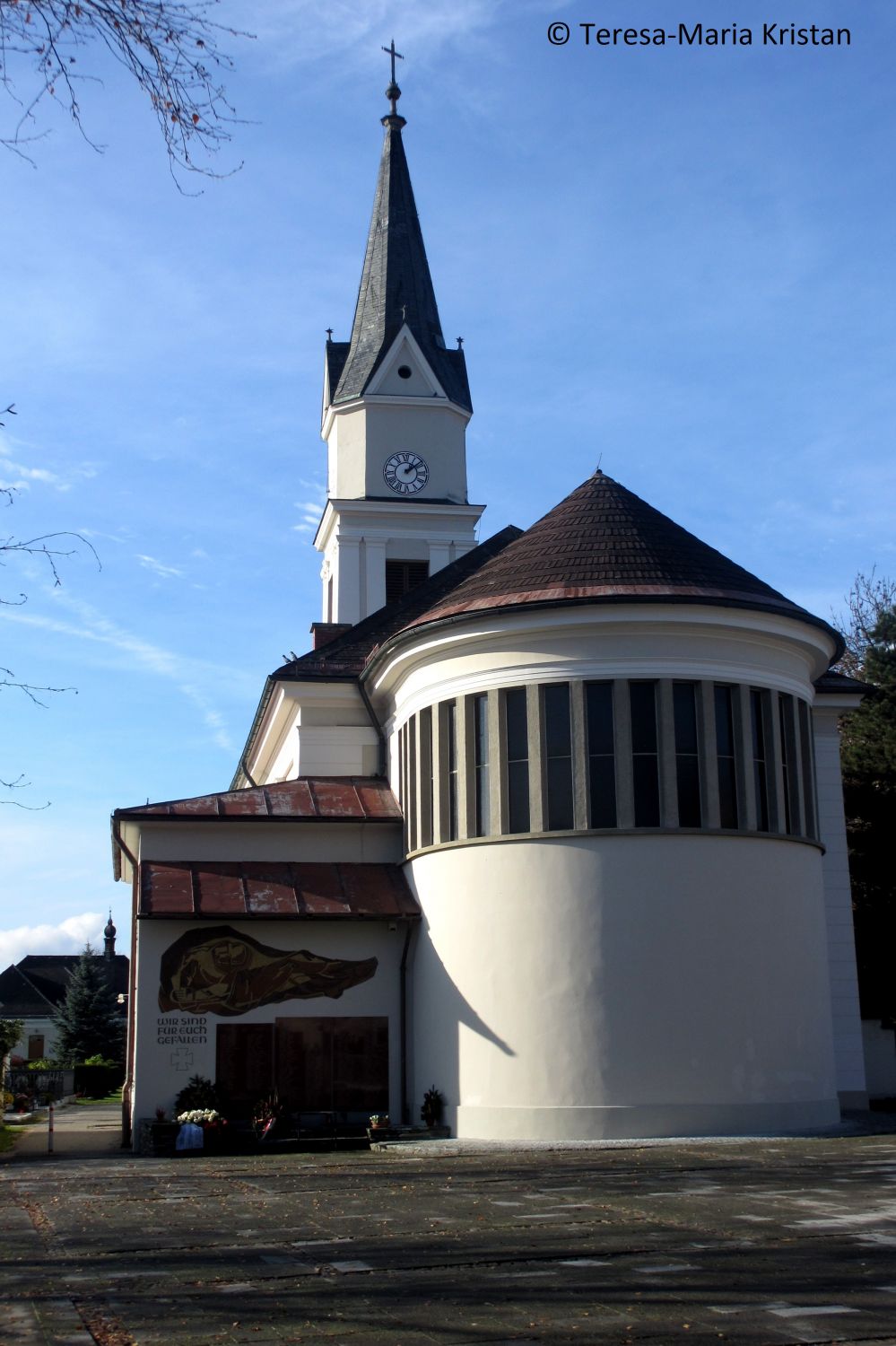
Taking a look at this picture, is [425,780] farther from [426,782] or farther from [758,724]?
[758,724]

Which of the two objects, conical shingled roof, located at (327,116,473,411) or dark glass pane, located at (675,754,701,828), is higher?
conical shingled roof, located at (327,116,473,411)

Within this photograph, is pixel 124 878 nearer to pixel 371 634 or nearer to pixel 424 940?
pixel 371 634

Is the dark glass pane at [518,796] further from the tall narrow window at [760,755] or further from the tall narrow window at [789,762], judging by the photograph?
the tall narrow window at [789,762]

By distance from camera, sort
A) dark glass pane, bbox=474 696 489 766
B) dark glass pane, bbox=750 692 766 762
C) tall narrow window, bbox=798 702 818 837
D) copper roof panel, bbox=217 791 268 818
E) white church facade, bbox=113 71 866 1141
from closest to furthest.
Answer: white church facade, bbox=113 71 866 1141, dark glass pane, bbox=750 692 766 762, dark glass pane, bbox=474 696 489 766, tall narrow window, bbox=798 702 818 837, copper roof panel, bbox=217 791 268 818

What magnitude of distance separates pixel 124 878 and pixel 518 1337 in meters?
33.3

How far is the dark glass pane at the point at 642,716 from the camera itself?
22.8 meters

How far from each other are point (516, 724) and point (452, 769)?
1.74m

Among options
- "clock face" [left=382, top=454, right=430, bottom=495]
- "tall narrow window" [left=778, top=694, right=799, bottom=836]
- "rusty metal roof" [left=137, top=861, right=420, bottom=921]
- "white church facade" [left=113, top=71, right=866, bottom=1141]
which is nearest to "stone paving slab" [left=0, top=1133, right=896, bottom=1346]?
"white church facade" [left=113, top=71, right=866, bottom=1141]

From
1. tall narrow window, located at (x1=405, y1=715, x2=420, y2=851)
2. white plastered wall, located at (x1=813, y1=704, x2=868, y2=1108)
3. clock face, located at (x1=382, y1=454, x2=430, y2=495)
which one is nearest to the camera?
tall narrow window, located at (x1=405, y1=715, x2=420, y2=851)

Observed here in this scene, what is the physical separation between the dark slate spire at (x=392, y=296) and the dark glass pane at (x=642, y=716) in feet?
72.8

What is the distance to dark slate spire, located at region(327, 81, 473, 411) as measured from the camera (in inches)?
1725

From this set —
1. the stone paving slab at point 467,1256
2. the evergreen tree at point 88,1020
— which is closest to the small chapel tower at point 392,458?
the stone paving slab at point 467,1256

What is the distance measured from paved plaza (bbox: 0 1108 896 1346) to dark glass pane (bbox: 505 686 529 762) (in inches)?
273

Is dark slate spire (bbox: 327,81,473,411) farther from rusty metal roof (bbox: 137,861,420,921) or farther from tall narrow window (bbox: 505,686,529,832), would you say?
tall narrow window (bbox: 505,686,529,832)
